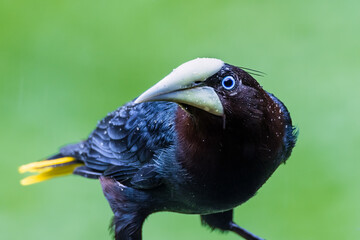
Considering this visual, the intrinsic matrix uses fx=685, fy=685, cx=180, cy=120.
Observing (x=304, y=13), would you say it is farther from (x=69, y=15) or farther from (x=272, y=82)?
(x=69, y=15)

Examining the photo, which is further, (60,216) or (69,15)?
(69,15)

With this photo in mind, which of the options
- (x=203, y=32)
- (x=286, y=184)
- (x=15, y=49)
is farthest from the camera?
(x=15, y=49)

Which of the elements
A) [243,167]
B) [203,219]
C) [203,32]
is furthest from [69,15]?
[243,167]

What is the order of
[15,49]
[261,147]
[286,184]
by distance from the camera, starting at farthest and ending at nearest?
1. [15,49]
2. [286,184]
3. [261,147]

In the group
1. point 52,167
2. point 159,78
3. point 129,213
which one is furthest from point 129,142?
point 159,78

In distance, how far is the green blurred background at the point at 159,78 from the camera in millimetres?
4887

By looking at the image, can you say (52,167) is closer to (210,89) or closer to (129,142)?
(129,142)

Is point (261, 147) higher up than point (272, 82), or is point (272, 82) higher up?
point (272, 82)

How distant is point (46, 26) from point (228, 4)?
5.27ft

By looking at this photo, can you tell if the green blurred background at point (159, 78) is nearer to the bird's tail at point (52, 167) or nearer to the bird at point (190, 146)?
the bird's tail at point (52, 167)

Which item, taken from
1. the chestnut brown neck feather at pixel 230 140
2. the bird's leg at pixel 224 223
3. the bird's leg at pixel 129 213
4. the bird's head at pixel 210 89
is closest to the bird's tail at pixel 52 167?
the bird's leg at pixel 129 213

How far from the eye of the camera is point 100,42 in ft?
18.5

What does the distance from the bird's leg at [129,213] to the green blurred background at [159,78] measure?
164 cm

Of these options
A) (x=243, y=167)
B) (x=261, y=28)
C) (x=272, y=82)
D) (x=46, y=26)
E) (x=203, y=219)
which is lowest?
(x=203, y=219)
